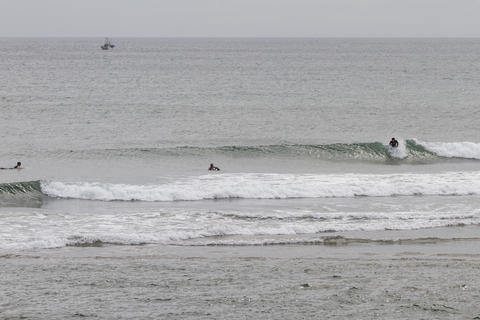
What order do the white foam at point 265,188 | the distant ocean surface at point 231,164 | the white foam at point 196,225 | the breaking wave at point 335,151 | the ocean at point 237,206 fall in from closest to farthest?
the ocean at point 237,206
the white foam at point 196,225
the distant ocean surface at point 231,164
the white foam at point 265,188
the breaking wave at point 335,151

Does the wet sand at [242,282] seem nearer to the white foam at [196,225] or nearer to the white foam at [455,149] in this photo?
the white foam at [196,225]

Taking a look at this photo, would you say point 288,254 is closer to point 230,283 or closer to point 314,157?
point 230,283

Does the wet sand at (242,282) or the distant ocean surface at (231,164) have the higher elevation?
the distant ocean surface at (231,164)

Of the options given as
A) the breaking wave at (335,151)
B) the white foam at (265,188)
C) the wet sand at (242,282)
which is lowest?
the wet sand at (242,282)

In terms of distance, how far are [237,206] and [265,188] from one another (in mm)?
2788

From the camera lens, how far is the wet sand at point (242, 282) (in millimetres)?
14875

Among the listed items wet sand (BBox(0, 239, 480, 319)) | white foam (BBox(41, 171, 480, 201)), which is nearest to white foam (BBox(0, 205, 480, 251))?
wet sand (BBox(0, 239, 480, 319))

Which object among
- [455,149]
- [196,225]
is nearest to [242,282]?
[196,225]

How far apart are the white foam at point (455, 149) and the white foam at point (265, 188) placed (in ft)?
29.8

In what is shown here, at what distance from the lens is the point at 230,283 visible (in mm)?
16781

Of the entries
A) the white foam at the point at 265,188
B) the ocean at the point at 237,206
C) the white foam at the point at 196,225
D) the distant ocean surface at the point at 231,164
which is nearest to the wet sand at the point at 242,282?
the ocean at the point at 237,206

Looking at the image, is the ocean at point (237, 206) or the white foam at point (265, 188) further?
the white foam at point (265, 188)

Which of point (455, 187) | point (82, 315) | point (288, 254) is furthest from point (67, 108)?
point (82, 315)

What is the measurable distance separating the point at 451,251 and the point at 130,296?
8707 millimetres
